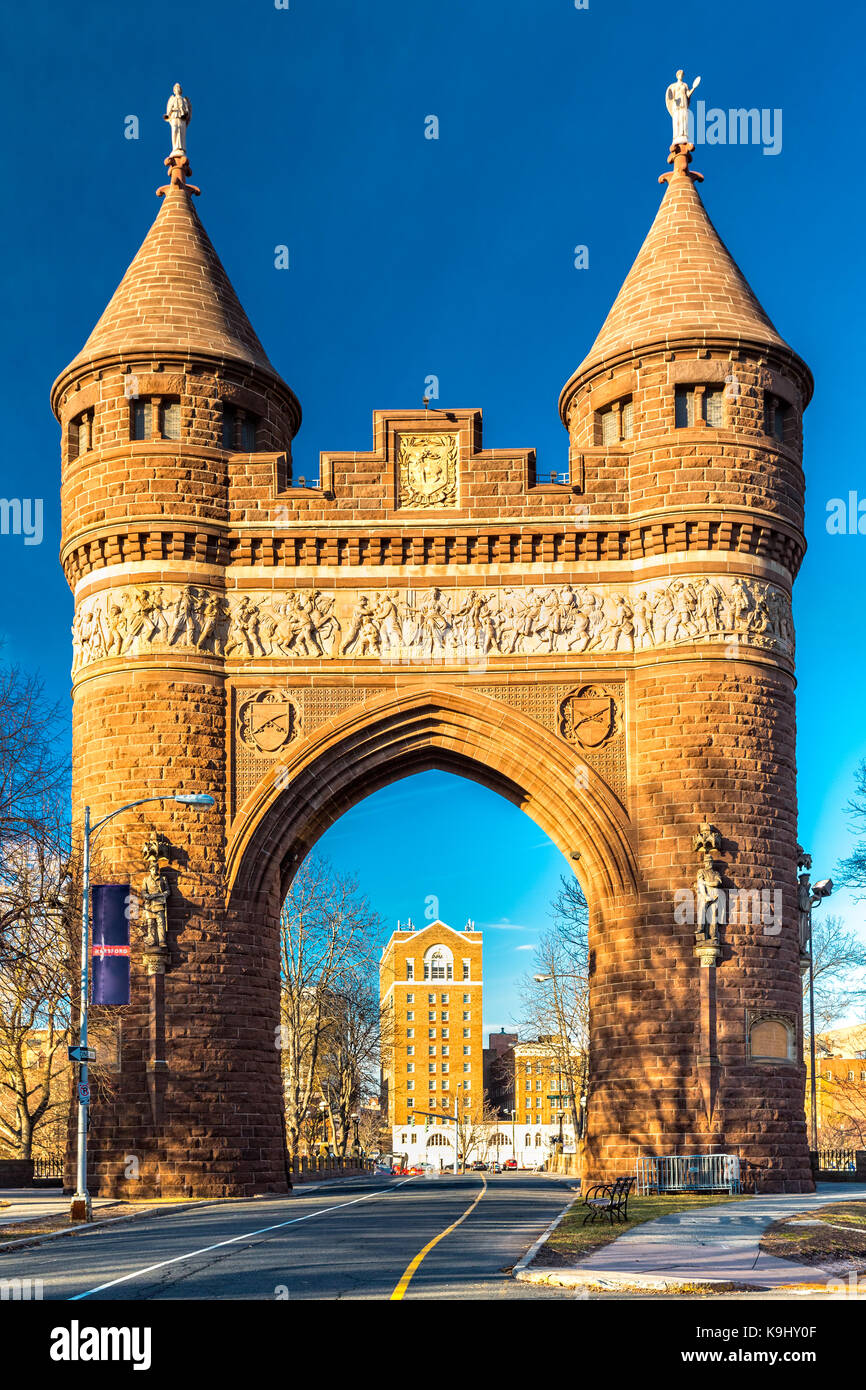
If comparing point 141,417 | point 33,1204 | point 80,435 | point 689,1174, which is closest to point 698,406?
point 141,417

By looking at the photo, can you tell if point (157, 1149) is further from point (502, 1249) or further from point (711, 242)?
point (711, 242)

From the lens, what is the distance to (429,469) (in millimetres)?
35031

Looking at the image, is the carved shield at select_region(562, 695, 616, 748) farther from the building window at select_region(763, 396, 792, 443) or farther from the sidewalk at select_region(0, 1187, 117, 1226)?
the sidewalk at select_region(0, 1187, 117, 1226)

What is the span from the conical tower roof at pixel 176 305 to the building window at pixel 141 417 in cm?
104

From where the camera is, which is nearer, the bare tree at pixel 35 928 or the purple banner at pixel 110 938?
the bare tree at pixel 35 928

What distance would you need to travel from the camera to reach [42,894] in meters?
26.2

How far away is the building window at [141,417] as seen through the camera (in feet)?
114

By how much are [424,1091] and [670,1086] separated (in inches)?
4764

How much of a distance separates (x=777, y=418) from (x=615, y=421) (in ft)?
11.5

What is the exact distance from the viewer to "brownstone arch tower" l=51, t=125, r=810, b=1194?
1272 inches

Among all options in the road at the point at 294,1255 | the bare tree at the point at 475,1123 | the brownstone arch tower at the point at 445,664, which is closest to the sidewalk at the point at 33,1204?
the road at the point at 294,1255

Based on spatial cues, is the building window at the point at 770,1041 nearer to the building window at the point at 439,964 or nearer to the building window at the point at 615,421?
the building window at the point at 615,421

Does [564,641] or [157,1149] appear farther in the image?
[564,641]
